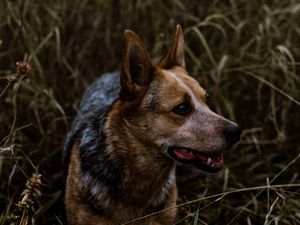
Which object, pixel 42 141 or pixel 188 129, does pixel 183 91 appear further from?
pixel 42 141

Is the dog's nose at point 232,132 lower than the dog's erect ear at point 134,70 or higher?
lower

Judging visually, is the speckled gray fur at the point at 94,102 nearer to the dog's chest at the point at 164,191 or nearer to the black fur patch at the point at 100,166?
the black fur patch at the point at 100,166

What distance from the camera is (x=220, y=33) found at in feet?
18.5

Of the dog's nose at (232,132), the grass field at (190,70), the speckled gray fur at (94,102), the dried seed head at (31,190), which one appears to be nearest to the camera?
the dried seed head at (31,190)

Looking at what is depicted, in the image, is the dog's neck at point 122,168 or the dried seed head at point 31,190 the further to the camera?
the dog's neck at point 122,168

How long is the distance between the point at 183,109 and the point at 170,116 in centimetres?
9

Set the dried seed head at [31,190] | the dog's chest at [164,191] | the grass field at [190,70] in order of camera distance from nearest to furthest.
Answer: the dried seed head at [31,190]
the dog's chest at [164,191]
the grass field at [190,70]

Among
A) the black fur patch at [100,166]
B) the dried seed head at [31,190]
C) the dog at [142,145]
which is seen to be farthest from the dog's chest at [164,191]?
the dried seed head at [31,190]

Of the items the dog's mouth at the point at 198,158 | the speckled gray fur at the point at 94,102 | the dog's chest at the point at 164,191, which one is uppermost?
the dog's mouth at the point at 198,158

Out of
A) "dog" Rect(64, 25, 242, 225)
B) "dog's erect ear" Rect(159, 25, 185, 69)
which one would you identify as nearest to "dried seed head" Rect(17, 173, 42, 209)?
"dog" Rect(64, 25, 242, 225)

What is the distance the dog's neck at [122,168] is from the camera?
375 cm

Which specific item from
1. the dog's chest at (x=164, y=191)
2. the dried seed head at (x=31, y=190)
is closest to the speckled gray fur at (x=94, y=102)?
the dog's chest at (x=164, y=191)

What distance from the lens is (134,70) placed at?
12.1 feet

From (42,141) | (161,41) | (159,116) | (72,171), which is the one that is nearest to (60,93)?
(42,141)
